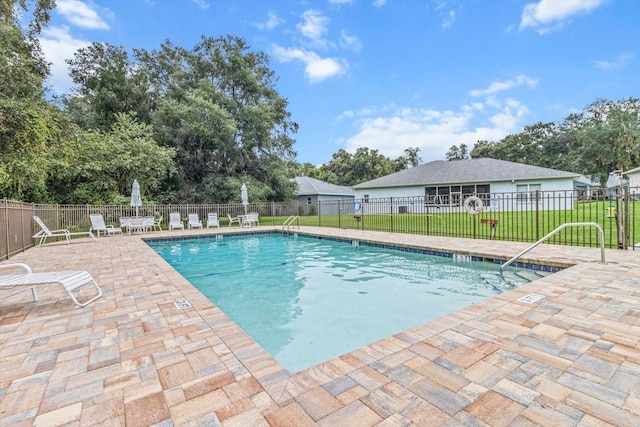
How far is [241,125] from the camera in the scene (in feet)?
64.5

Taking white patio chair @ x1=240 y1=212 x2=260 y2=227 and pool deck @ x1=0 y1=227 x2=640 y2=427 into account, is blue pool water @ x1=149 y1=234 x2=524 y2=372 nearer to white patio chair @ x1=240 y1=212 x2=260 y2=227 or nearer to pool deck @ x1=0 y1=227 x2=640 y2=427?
pool deck @ x1=0 y1=227 x2=640 y2=427

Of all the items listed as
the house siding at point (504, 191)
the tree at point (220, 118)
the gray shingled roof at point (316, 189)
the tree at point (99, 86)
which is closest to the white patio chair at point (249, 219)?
the tree at point (220, 118)

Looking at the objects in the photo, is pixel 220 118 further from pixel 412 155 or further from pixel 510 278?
pixel 412 155

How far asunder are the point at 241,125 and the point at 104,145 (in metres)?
7.42

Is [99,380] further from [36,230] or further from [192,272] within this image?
[36,230]

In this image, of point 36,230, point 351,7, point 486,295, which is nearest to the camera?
point 486,295

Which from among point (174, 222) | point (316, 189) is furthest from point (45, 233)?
point (316, 189)

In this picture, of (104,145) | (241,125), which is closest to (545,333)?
(104,145)

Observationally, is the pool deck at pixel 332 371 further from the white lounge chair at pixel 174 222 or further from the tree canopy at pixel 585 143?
the tree canopy at pixel 585 143

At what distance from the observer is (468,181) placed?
65.2 ft

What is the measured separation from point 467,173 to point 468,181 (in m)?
1.18

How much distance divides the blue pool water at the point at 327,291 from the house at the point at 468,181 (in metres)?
9.39

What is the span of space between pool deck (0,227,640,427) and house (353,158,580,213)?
13.8 m

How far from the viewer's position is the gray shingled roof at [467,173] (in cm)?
1856
